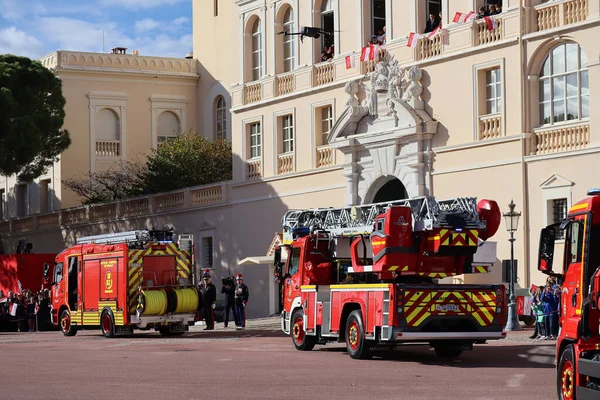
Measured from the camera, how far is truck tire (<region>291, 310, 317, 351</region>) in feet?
87.5

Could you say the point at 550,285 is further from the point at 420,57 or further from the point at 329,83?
the point at 329,83

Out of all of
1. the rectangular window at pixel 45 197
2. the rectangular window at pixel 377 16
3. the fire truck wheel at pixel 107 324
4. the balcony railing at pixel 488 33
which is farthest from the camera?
the rectangular window at pixel 45 197

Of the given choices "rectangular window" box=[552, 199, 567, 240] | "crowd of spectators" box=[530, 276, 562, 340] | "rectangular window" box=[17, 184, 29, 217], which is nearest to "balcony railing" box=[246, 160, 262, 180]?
"rectangular window" box=[552, 199, 567, 240]

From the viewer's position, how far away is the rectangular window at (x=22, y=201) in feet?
211

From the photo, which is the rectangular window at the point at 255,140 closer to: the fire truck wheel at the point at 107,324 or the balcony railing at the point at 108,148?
the fire truck wheel at the point at 107,324

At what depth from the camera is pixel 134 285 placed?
33.5 m

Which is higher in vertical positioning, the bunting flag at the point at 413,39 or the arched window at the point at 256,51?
the arched window at the point at 256,51

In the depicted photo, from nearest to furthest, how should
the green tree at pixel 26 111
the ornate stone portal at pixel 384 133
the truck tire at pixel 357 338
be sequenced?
the truck tire at pixel 357 338
the ornate stone portal at pixel 384 133
the green tree at pixel 26 111

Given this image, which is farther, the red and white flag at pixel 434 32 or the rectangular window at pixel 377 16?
the rectangular window at pixel 377 16

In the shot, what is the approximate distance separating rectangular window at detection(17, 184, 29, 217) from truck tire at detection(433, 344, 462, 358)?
4266 cm

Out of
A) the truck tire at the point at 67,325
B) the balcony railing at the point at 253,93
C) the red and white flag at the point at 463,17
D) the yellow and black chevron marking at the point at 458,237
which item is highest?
the red and white flag at the point at 463,17

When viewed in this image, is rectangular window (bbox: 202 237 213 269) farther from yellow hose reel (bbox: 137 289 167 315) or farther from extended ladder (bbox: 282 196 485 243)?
extended ladder (bbox: 282 196 485 243)

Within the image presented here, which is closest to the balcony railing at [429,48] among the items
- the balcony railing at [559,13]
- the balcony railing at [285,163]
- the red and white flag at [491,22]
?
the red and white flag at [491,22]

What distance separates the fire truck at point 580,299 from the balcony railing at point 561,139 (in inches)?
689
